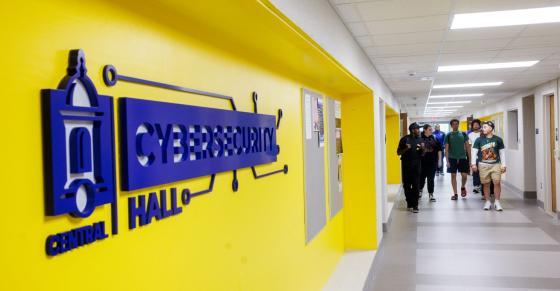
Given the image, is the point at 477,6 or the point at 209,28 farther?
the point at 477,6

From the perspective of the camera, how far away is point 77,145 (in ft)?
4.34

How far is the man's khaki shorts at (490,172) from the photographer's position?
791 cm

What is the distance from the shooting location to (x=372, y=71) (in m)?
5.89

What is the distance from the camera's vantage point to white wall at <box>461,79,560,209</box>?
815 cm

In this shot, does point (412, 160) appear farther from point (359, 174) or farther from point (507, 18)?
point (507, 18)

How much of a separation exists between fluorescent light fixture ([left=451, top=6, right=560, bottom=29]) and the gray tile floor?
7.76ft

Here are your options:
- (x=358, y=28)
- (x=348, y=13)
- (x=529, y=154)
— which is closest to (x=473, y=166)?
(x=529, y=154)

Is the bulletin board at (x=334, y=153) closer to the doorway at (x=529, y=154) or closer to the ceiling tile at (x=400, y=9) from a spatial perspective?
the ceiling tile at (x=400, y=9)

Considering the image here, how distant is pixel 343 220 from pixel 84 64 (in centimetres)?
469

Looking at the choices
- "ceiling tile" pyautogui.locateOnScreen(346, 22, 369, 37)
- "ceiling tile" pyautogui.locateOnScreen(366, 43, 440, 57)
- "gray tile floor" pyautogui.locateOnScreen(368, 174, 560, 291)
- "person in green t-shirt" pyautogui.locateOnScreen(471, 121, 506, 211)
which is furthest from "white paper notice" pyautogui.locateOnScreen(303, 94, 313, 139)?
"person in green t-shirt" pyautogui.locateOnScreen(471, 121, 506, 211)

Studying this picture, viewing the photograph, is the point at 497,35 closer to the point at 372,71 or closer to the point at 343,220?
the point at 372,71

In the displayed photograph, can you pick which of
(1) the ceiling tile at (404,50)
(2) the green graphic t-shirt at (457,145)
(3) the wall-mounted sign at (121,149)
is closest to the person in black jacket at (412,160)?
(2) the green graphic t-shirt at (457,145)

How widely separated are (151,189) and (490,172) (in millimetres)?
7466

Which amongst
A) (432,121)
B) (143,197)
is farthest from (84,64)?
(432,121)
